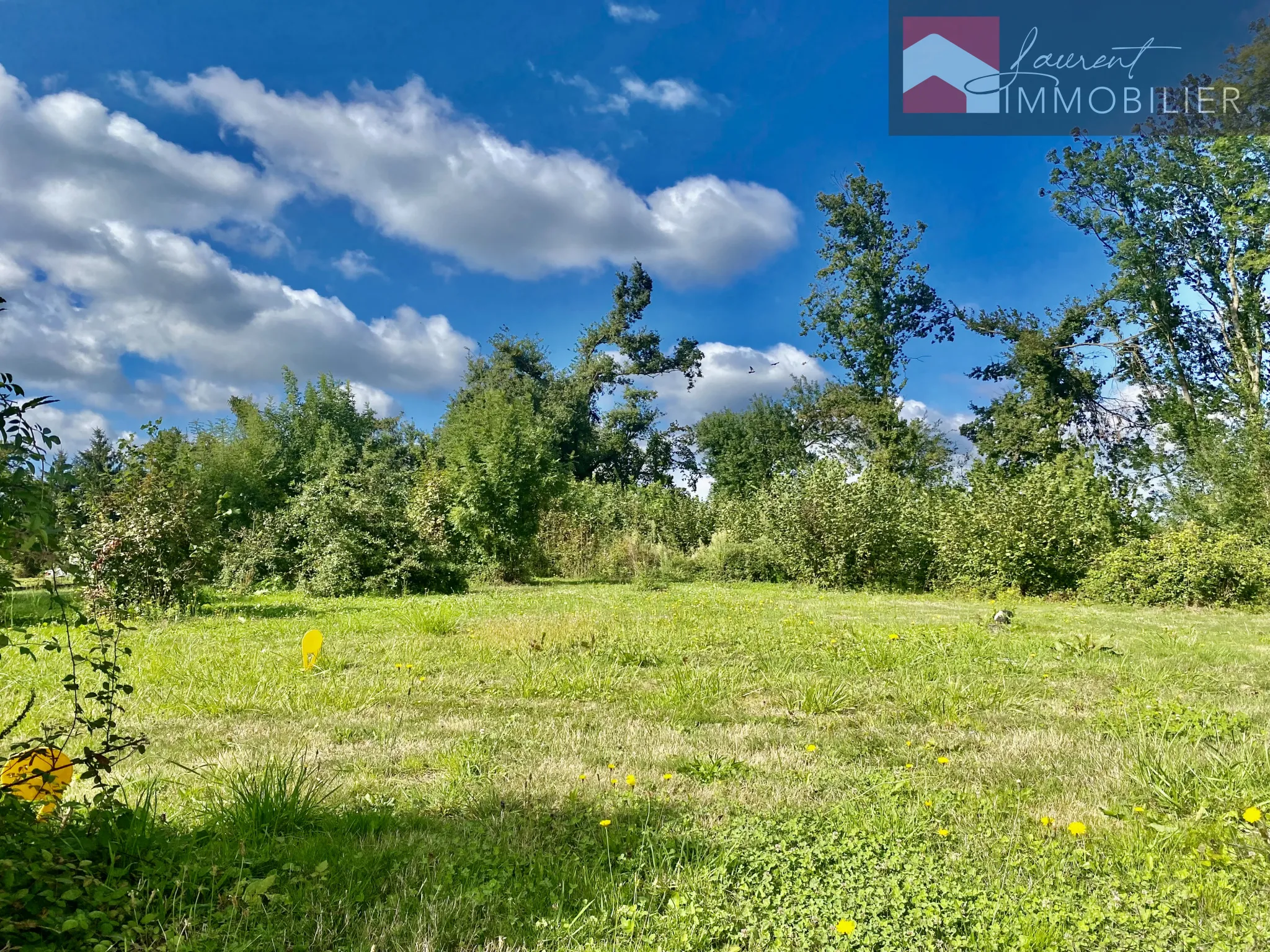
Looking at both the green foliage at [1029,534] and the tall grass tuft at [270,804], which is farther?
the green foliage at [1029,534]

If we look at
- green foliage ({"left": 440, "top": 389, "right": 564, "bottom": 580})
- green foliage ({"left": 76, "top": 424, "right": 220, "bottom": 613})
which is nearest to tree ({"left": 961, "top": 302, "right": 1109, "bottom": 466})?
green foliage ({"left": 440, "top": 389, "right": 564, "bottom": 580})

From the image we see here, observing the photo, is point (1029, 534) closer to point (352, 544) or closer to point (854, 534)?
point (854, 534)

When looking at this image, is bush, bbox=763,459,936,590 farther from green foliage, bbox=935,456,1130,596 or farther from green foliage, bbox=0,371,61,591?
green foliage, bbox=0,371,61,591

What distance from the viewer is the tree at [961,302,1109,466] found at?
24203mm

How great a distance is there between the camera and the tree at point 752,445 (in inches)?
1302

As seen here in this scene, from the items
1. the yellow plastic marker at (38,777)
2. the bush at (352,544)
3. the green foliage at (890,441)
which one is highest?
the green foliage at (890,441)

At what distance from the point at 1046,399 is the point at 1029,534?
1180 cm

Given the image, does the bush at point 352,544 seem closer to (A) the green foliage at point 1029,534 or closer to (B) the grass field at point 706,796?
(B) the grass field at point 706,796

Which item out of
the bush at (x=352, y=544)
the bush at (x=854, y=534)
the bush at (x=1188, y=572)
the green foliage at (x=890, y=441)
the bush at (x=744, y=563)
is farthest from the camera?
the green foliage at (x=890, y=441)

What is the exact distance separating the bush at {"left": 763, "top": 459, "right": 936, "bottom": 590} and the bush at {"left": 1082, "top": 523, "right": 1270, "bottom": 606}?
12.4 ft

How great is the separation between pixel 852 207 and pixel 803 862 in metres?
27.6

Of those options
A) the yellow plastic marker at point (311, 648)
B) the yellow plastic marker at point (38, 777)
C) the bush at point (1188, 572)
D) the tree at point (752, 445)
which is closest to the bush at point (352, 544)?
the yellow plastic marker at point (311, 648)

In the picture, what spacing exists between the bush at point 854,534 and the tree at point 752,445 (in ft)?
46.2

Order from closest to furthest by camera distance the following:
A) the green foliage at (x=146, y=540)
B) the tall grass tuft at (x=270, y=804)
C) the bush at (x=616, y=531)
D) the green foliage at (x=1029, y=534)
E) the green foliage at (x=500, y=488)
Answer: the tall grass tuft at (x=270, y=804) → the green foliage at (x=146, y=540) → the green foliage at (x=1029, y=534) → the green foliage at (x=500, y=488) → the bush at (x=616, y=531)
